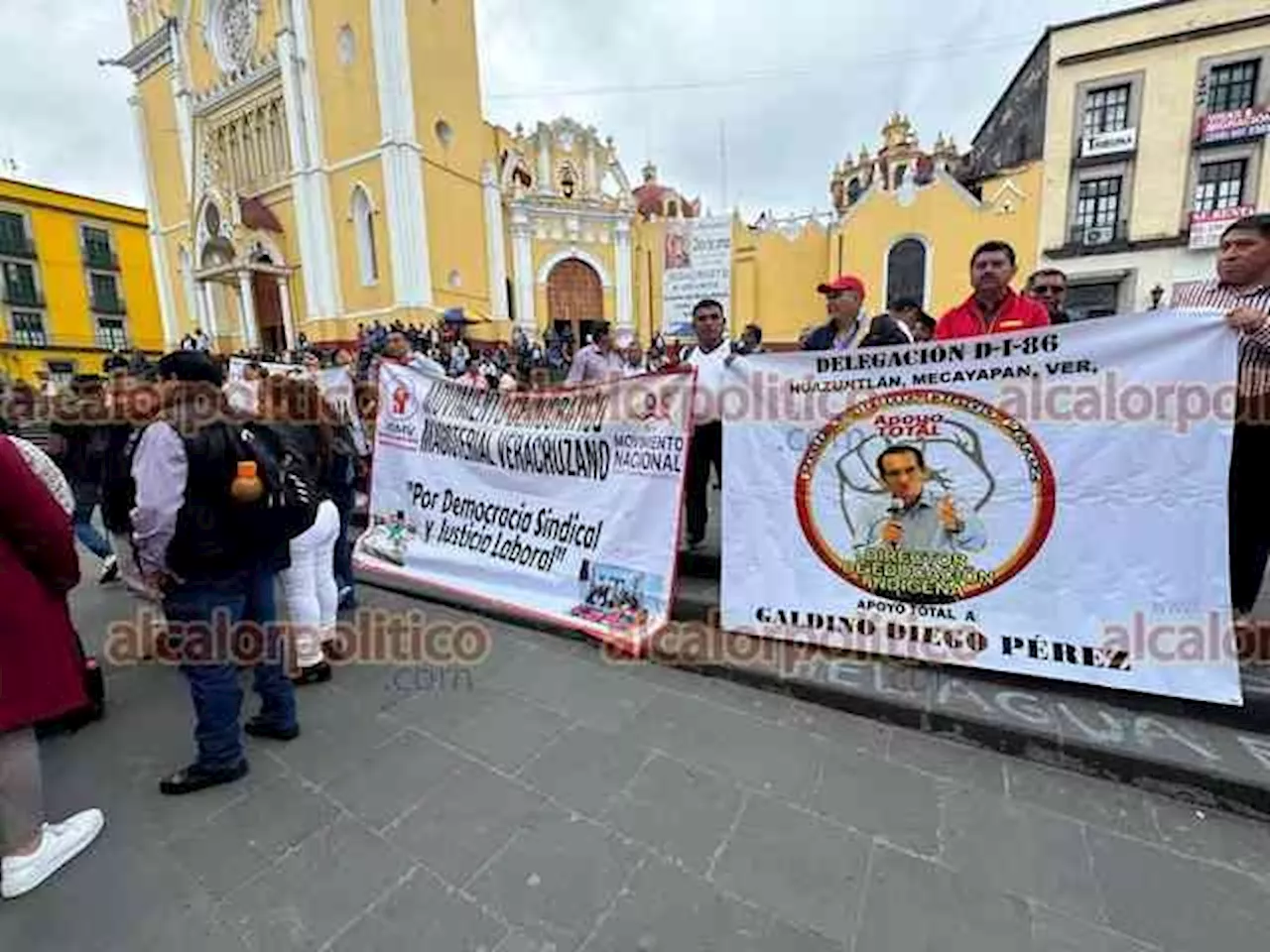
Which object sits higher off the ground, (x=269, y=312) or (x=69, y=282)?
(x=69, y=282)

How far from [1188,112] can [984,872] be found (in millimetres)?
29584

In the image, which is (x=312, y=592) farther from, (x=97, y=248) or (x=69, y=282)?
(x=97, y=248)

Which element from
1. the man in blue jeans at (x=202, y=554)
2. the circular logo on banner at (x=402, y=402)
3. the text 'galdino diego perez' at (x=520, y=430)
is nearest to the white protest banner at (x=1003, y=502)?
the text 'galdino diego perez' at (x=520, y=430)

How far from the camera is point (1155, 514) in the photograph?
2426 mm

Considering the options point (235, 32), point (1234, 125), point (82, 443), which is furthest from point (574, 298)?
point (82, 443)

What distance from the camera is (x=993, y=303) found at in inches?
124

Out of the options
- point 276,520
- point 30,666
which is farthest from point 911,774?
point 30,666

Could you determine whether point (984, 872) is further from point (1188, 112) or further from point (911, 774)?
point (1188, 112)

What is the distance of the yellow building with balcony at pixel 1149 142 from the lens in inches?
797

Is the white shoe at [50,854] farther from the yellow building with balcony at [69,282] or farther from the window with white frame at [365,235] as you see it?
the yellow building with balcony at [69,282]

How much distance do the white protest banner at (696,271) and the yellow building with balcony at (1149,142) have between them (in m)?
12.6

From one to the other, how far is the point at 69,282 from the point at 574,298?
100 ft

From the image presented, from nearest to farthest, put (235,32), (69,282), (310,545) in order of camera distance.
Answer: (310,545)
(235,32)
(69,282)

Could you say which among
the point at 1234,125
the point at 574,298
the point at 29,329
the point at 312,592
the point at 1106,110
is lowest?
the point at 312,592
